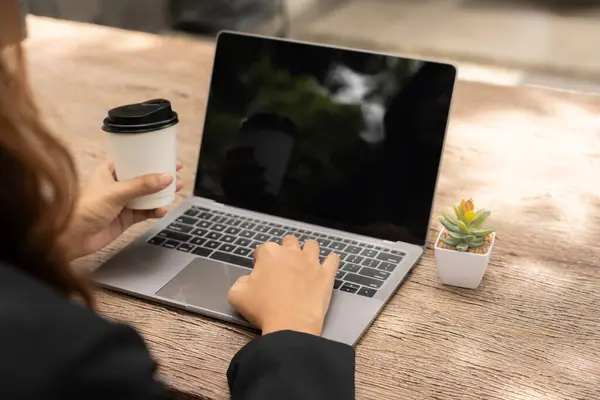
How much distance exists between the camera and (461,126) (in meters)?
1.37

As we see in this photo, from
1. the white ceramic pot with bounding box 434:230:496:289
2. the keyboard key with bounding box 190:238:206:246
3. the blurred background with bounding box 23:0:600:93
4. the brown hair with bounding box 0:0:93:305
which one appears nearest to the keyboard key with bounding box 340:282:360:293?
the white ceramic pot with bounding box 434:230:496:289

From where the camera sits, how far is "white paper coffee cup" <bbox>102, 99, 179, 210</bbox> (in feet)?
3.00

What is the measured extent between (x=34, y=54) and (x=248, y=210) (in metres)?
0.88

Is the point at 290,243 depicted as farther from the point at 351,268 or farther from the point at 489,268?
the point at 489,268

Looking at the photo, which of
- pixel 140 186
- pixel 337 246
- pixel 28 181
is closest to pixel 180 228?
pixel 140 186

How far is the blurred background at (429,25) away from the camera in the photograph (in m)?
3.55

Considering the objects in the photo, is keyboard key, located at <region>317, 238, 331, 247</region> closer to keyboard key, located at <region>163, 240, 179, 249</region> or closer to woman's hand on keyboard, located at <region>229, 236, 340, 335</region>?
woman's hand on keyboard, located at <region>229, 236, 340, 335</region>

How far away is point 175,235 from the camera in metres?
1.04

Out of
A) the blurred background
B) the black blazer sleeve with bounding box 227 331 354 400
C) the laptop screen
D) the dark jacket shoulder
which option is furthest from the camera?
the blurred background

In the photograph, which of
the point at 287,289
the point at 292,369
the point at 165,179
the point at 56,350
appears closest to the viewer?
the point at 56,350

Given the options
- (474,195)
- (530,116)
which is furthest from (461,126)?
(474,195)

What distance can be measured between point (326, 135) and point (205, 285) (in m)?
0.27

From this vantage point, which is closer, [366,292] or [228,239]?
[366,292]

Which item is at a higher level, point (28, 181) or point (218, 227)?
point (28, 181)
